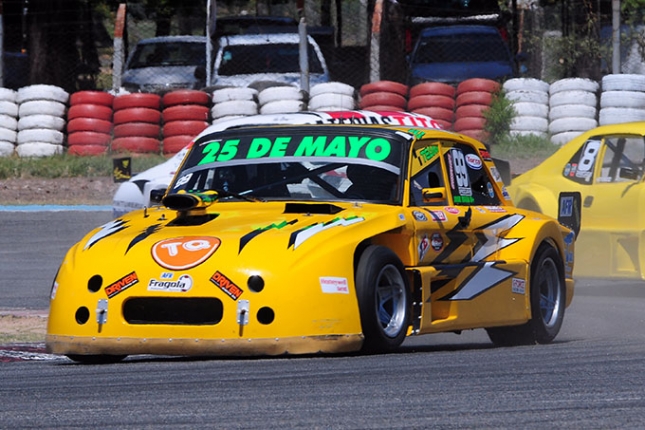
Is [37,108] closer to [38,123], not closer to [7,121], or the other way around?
[38,123]

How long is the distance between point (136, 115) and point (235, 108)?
4.62ft

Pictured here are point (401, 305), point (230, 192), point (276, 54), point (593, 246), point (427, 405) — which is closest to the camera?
point (427, 405)

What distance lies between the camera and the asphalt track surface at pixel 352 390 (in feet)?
15.8

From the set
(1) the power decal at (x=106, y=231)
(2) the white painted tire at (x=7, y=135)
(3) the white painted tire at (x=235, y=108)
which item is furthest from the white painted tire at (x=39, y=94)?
(1) the power decal at (x=106, y=231)

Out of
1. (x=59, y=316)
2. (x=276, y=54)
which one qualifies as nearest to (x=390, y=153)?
(x=59, y=316)

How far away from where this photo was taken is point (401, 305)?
6988mm

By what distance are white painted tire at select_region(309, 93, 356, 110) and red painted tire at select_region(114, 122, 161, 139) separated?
87.9 inches

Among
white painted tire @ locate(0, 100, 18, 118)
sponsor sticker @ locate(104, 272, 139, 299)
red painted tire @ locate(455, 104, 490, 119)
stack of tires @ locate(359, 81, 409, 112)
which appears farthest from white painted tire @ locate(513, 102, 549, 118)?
sponsor sticker @ locate(104, 272, 139, 299)

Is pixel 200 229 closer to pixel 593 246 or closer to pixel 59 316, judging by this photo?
pixel 59 316

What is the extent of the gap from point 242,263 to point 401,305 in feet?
2.93

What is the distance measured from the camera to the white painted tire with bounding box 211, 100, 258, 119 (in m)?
19.9

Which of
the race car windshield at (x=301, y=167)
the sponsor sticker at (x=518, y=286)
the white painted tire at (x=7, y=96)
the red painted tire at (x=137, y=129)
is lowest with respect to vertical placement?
the red painted tire at (x=137, y=129)

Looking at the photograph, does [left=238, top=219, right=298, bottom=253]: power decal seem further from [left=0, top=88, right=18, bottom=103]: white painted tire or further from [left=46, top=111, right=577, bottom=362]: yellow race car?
[left=0, top=88, right=18, bottom=103]: white painted tire

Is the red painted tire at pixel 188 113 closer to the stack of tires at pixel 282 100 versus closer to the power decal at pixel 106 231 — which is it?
the stack of tires at pixel 282 100
